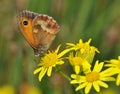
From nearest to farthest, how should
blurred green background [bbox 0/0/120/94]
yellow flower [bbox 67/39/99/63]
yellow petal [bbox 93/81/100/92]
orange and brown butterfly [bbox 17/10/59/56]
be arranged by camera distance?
yellow petal [bbox 93/81/100/92] → yellow flower [bbox 67/39/99/63] → orange and brown butterfly [bbox 17/10/59/56] → blurred green background [bbox 0/0/120/94]

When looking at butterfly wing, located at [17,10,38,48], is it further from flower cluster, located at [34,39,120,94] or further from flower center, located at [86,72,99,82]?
flower center, located at [86,72,99,82]

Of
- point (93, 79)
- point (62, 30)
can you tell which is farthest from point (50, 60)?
point (62, 30)

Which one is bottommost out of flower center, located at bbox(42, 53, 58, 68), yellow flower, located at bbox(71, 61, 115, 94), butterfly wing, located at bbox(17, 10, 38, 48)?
flower center, located at bbox(42, 53, 58, 68)

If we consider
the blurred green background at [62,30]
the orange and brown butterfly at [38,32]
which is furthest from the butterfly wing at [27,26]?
the blurred green background at [62,30]

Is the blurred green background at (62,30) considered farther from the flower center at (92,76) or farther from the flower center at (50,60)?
the flower center at (92,76)

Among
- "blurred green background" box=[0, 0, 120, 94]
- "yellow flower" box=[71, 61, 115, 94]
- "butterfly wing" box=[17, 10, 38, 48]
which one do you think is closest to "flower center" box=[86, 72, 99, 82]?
"yellow flower" box=[71, 61, 115, 94]

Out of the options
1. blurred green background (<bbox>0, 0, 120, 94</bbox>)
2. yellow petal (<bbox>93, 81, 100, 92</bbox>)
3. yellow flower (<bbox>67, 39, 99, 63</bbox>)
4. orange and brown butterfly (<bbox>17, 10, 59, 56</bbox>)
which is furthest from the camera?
blurred green background (<bbox>0, 0, 120, 94</bbox>)

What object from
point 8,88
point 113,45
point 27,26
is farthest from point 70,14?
point 27,26
